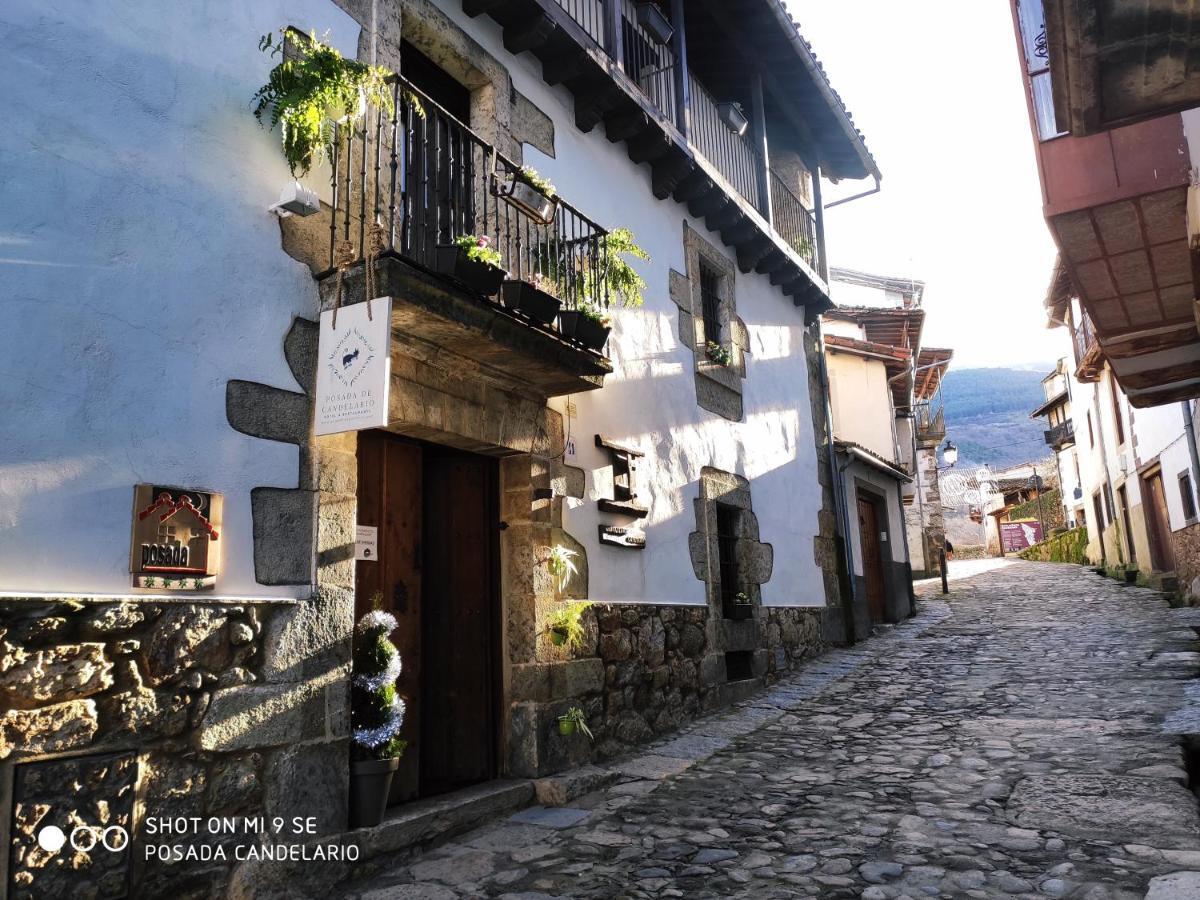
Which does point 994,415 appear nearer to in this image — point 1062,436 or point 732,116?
point 1062,436

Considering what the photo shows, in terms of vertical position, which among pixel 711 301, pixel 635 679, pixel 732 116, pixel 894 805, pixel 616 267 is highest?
pixel 732 116

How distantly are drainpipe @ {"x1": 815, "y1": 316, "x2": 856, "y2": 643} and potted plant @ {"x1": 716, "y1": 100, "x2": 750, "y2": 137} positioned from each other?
2.70 meters

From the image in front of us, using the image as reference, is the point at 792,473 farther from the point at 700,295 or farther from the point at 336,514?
the point at 336,514

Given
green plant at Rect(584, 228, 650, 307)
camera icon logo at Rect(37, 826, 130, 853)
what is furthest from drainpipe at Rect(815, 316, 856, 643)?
camera icon logo at Rect(37, 826, 130, 853)

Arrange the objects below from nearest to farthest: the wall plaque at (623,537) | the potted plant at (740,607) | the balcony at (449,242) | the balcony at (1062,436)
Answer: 1. the balcony at (449,242)
2. the wall plaque at (623,537)
3. the potted plant at (740,607)
4. the balcony at (1062,436)

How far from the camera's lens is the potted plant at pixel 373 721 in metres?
3.88

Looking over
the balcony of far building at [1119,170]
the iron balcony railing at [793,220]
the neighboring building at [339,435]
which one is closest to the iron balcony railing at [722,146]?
the neighboring building at [339,435]

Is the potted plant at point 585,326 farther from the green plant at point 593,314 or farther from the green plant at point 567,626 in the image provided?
the green plant at point 567,626

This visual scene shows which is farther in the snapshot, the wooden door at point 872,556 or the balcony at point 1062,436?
the balcony at point 1062,436

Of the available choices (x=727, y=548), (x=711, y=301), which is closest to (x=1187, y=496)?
(x=727, y=548)

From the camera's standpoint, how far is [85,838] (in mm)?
2900

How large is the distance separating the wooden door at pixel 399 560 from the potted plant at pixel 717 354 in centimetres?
388

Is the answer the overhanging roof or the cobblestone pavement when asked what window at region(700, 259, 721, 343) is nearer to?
the cobblestone pavement

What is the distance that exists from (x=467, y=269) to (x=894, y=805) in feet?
11.2
